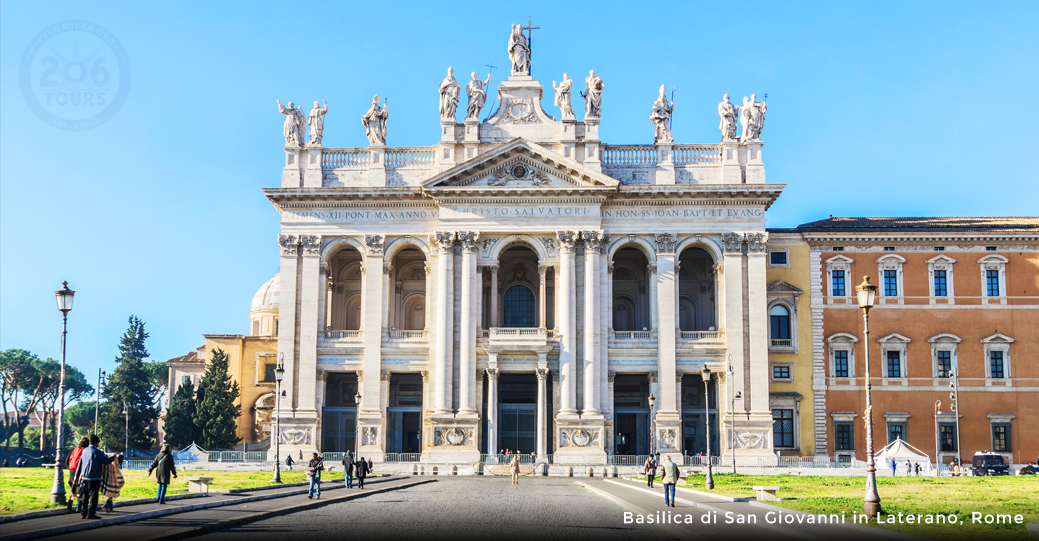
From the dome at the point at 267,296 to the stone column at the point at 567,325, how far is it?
37.6 metres

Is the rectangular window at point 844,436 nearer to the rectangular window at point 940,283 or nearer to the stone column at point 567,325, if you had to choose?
the rectangular window at point 940,283

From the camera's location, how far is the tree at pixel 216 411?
6519cm

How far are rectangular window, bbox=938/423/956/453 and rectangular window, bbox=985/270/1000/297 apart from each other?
833 cm

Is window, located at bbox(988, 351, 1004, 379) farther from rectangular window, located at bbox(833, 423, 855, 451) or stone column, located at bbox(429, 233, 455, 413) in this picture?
stone column, located at bbox(429, 233, 455, 413)

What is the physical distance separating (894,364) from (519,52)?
2895 cm

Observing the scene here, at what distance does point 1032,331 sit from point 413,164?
3766cm

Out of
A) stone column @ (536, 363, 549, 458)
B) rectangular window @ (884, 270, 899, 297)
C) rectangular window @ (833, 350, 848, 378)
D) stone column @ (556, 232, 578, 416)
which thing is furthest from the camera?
rectangular window @ (884, 270, 899, 297)

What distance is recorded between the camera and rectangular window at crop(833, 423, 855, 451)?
58.8 m

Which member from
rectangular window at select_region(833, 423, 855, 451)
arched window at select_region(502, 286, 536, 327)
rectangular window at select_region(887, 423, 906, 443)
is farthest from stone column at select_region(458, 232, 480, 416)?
rectangular window at select_region(887, 423, 906, 443)

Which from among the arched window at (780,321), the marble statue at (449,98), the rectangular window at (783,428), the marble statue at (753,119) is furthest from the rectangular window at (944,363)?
the marble statue at (449,98)

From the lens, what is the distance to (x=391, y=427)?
58.8 meters

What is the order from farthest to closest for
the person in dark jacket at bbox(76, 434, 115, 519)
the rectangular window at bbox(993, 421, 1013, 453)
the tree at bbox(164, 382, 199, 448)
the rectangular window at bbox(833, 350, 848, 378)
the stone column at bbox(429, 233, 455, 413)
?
the tree at bbox(164, 382, 199, 448)
the rectangular window at bbox(833, 350, 848, 378)
the rectangular window at bbox(993, 421, 1013, 453)
the stone column at bbox(429, 233, 455, 413)
the person in dark jacket at bbox(76, 434, 115, 519)

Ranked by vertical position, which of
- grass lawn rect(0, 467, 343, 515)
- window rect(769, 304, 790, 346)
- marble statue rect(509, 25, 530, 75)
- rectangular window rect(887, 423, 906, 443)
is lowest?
grass lawn rect(0, 467, 343, 515)

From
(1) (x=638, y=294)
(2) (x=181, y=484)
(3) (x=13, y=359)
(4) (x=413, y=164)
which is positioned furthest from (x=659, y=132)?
(3) (x=13, y=359)
